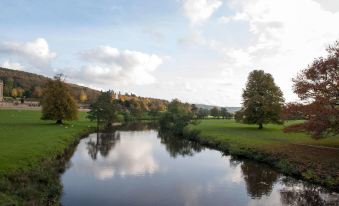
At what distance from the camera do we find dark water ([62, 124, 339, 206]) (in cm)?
2175

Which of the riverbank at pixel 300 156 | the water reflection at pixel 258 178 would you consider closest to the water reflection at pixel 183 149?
the riverbank at pixel 300 156

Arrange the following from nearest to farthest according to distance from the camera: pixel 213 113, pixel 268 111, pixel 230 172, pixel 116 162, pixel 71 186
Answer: pixel 71 186 < pixel 230 172 < pixel 116 162 < pixel 268 111 < pixel 213 113

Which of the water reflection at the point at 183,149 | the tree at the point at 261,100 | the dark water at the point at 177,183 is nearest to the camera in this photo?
the dark water at the point at 177,183

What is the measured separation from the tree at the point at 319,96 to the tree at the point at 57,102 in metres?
45.0

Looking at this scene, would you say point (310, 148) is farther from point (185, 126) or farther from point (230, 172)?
point (185, 126)

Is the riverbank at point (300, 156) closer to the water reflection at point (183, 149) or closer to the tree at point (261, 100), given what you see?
the water reflection at point (183, 149)

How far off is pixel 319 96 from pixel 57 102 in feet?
161

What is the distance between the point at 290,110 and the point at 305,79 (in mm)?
3639

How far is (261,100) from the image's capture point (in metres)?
62.0

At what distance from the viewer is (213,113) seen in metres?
159

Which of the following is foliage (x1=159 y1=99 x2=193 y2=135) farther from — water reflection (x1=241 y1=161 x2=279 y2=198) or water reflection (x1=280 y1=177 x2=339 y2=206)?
water reflection (x1=280 y1=177 x2=339 y2=206)

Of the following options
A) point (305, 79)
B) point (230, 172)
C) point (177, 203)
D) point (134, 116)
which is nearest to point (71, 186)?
point (177, 203)

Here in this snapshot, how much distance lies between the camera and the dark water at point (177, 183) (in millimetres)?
21750

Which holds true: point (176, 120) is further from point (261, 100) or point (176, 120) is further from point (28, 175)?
point (28, 175)
